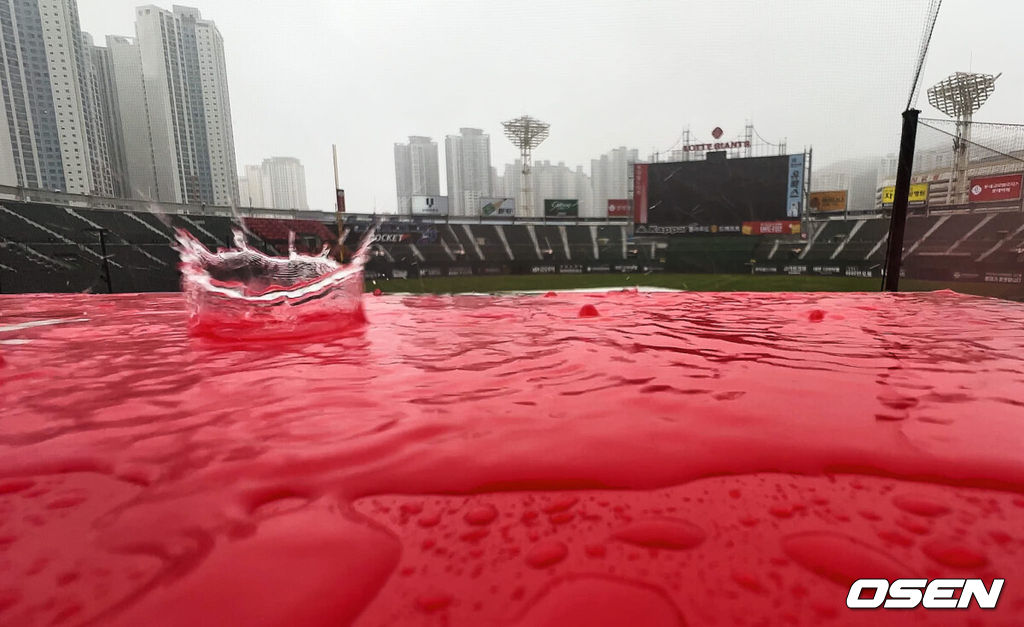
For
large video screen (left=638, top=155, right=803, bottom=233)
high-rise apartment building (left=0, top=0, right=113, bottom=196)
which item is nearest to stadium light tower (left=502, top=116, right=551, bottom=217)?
large video screen (left=638, top=155, right=803, bottom=233)

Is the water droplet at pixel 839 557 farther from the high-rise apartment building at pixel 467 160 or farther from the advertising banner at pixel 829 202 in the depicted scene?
the high-rise apartment building at pixel 467 160

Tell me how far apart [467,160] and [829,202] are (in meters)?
37.1

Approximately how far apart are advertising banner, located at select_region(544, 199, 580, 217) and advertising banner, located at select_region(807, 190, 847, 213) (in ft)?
49.8

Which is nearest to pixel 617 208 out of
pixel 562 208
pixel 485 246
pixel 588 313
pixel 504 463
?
pixel 562 208

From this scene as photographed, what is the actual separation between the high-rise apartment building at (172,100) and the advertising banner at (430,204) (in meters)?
14.2

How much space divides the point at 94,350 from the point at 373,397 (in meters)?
2.53

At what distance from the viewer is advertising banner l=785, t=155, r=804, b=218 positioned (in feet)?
67.4

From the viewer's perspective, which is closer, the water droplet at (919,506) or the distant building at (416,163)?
the water droplet at (919,506)

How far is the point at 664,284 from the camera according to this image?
19578mm

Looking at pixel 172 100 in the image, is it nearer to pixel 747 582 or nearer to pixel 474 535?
pixel 474 535

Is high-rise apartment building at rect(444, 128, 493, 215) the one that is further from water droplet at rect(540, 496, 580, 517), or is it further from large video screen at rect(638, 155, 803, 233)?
water droplet at rect(540, 496, 580, 517)

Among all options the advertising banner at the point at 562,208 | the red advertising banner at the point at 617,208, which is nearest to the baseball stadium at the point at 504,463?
the advertising banner at the point at 562,208

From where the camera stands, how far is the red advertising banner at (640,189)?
74.7 feet

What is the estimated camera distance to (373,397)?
1.84m
